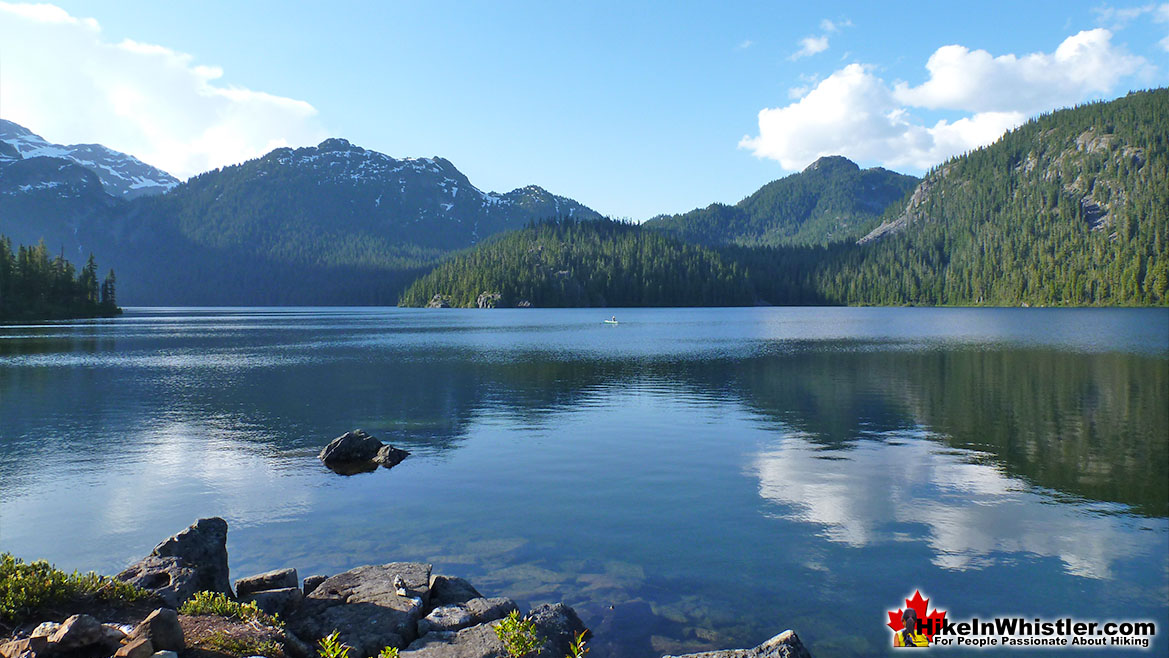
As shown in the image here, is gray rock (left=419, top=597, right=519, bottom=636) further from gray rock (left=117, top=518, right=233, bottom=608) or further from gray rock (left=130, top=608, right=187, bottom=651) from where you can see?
gray rock (left=117, top=518, right=233, bottom=608)

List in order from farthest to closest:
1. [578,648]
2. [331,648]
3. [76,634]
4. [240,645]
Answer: [578,648] → [240,645] → [331,648] → [76,634]

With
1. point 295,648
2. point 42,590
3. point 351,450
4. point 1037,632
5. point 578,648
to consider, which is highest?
point 42,590

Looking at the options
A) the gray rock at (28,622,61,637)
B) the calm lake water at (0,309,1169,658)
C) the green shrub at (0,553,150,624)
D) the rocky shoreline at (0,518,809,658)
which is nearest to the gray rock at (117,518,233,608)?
the rocky shoreline at (0,518,809,658)

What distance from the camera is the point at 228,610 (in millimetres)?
13445

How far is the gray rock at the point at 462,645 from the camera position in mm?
12805

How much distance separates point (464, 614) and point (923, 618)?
10.8m

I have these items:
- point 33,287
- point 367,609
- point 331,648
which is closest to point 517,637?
point 331,648

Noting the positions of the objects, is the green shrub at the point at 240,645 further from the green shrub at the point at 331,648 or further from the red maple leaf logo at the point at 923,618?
the red maple leaf logo at the point at 923,618

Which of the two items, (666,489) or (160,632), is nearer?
(160,632)

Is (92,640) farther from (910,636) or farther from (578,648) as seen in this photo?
(910,636)

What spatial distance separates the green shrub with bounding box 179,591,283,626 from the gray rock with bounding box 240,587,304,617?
2.00 ft

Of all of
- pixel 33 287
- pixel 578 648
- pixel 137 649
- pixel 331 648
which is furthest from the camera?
pixel 33 287

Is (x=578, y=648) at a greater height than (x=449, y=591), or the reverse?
(x=449, y=591)

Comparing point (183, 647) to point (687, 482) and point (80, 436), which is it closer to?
point (687, 482)
